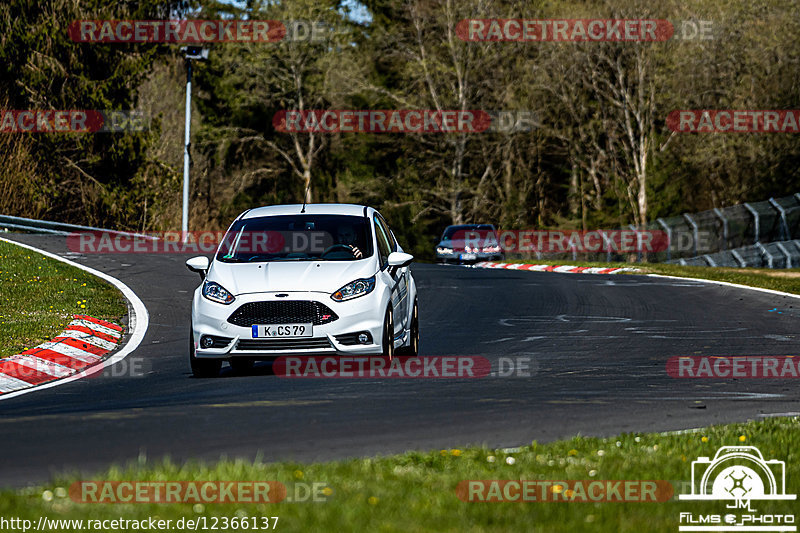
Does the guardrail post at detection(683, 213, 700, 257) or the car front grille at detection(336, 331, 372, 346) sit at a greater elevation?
the guardrail post at detection(683, 213, 700, 257)

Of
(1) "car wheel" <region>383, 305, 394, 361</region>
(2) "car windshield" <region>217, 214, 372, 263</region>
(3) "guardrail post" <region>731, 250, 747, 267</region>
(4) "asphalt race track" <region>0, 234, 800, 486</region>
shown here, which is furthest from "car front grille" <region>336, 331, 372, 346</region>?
(3) "guardrail post" <region>731, 250, 747, 267</region>

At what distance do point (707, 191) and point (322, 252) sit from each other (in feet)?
182

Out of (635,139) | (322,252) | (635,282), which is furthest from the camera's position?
(635,139)

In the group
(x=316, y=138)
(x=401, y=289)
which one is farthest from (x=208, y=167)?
(x=401, y=289)

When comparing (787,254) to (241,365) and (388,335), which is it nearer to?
(241,365)

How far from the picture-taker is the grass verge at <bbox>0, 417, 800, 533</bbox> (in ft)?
19.1

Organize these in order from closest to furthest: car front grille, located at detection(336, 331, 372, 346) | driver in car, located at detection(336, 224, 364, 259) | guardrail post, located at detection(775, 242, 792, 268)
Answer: car front grille, located at detection(336, 331, 372, 346)
driver in car, located at detection(336, 224, 364, 259)
guardrail post, located at detection(775, 242, 792, 268)

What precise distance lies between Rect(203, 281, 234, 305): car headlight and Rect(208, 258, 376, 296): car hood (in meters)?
0.05

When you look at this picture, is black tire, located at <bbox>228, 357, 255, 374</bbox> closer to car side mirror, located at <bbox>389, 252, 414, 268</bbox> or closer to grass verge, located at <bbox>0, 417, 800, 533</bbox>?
car side mirror, located at <bbox>389, 252, 414, 268</bbox>

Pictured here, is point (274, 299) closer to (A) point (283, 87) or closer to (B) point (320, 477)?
(B) point (320, 477)

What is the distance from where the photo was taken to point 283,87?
63906 millimetres

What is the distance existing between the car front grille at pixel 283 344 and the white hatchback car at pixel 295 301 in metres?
0.01

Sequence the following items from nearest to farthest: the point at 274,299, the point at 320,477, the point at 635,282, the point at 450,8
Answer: the point at 320,477
the point at 274,299
the point at 635,282
the point at 450,8

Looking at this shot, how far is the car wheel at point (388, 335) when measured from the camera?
12.5m
